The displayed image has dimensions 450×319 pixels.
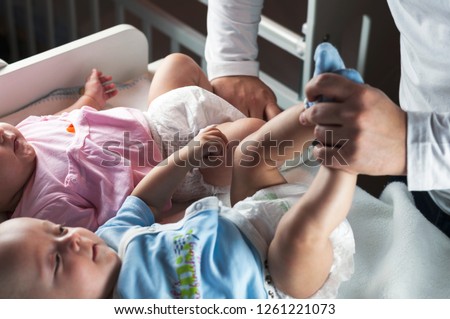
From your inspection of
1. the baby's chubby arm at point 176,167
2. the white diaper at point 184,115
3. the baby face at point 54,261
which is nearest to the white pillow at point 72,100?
the white diaper at point 184,115

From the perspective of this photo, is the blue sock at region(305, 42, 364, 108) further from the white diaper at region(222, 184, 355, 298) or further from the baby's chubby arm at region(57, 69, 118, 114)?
the baby's chubby arm at region(57, 69, 118, 114)

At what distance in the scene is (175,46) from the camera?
160cm

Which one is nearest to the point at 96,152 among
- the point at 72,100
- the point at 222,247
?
the point at 72,100

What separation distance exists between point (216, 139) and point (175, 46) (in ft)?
2.04

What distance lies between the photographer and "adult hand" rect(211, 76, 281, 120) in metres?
1.26

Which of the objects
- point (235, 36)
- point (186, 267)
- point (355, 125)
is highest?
point (355, 125)

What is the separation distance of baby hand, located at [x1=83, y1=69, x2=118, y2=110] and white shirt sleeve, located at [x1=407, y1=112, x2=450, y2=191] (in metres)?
0.69

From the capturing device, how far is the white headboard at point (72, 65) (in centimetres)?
126

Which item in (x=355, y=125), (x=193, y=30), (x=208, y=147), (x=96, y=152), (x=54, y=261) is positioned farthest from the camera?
(x=193, y=30)

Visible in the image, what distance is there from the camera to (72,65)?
1.33 metres

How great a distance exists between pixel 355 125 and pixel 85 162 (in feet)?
1.78

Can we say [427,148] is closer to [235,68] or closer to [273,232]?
[273,232]

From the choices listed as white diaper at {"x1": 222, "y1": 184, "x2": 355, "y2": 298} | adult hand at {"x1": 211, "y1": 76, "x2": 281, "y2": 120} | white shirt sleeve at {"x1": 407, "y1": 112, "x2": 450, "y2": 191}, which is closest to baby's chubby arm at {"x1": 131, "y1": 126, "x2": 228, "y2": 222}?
white diaper at {"x1": 222, "y1": 184, "x2": 355, "y2": 298}
